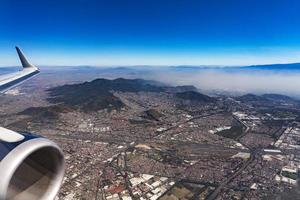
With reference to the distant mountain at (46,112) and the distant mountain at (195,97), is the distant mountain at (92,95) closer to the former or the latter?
the distant mountain at (46,112)

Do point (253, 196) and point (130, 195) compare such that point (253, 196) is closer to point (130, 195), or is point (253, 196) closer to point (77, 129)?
point (130, 195)

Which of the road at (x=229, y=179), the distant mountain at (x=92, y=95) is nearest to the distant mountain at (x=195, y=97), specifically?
the distant mountain at (x=92, y=95)

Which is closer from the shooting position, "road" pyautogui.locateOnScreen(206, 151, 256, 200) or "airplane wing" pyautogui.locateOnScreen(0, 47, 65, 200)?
"airplane wing" pyautogui.locateOnScreen(0, 47, 65, 200)

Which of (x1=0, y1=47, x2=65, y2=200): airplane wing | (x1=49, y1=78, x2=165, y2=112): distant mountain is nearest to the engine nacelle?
(x1=0, y1=47, x2=65, y2=200): airplane wing

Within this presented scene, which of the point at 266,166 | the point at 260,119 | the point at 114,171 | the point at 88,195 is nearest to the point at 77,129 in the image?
the point at 114,171

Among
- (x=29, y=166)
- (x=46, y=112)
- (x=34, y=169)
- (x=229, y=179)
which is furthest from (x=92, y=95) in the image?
(x=29, y=166)

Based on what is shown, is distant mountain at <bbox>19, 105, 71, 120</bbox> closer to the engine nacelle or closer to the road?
the road
